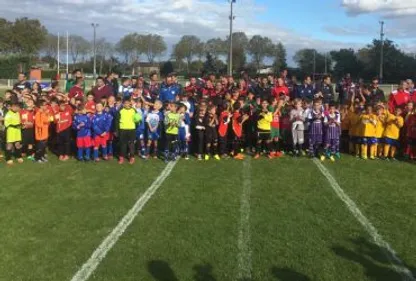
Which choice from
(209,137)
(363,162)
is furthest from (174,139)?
(363,162)

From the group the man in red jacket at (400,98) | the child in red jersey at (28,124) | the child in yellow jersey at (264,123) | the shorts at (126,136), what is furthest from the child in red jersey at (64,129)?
the man in red jacket at (400,98)

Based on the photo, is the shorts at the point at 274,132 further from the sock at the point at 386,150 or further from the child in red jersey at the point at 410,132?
the child in red jersey at the point at 410,132

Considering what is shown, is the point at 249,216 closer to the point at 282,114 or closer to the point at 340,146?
the point at 282,114

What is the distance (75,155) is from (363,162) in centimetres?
765

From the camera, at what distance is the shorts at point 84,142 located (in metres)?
12.1

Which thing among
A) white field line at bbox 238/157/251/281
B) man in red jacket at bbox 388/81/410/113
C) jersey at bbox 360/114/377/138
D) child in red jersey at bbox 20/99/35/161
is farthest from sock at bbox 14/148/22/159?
man in red jacket at bbox 388/81/410/113

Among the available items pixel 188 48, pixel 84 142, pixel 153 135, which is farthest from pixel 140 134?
pixel 188 48

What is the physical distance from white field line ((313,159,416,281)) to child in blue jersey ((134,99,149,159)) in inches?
193

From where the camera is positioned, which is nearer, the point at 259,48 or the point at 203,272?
the point at 203,272

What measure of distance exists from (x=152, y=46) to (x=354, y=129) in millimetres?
76920

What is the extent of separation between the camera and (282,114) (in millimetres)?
13297

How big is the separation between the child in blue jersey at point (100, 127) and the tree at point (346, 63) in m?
61.0

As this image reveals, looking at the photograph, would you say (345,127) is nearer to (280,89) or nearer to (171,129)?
(280,89)

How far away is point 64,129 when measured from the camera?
12445 millimetres
